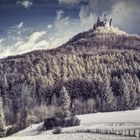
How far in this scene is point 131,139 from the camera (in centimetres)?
7200

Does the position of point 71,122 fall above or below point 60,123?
above

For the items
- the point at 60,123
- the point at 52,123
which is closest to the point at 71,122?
the point at 60,123

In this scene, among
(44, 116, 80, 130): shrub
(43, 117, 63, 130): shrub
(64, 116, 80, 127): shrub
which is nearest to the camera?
(64, 116, 80, 127): shrub

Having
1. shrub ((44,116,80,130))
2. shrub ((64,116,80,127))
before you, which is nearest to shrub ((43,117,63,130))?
shrub ((44,116,80,130))

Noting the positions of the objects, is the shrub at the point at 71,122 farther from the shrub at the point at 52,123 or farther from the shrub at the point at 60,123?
the shrub at the point at 52,123

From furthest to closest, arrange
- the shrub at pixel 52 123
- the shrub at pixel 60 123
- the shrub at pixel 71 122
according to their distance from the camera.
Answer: the shrub at pixel 52 123 → the shrub at pixel 60 123 → the shrub at pixel 71 122

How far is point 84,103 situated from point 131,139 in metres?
123

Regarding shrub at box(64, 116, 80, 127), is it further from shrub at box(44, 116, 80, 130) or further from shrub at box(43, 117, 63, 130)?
shrub at box(43, 117, 63, 130)

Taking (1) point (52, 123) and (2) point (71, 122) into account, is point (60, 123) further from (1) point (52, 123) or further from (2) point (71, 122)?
(2) point (71, 122)

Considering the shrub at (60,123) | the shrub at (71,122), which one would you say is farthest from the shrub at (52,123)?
the shrub at (71,122)

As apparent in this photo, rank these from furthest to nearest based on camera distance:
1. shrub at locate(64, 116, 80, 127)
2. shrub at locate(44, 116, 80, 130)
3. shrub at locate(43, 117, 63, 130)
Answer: shrub at locate(43, 117, 63, 130)
shrub at locate(44, 116, 80, 130)
shrub at locate(64, 116, 80, 127)

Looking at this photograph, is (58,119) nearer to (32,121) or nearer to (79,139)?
(32,121)

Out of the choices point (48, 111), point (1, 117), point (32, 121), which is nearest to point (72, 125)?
point (1, 117)

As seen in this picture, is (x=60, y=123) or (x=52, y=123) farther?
(x=52, y=123)
